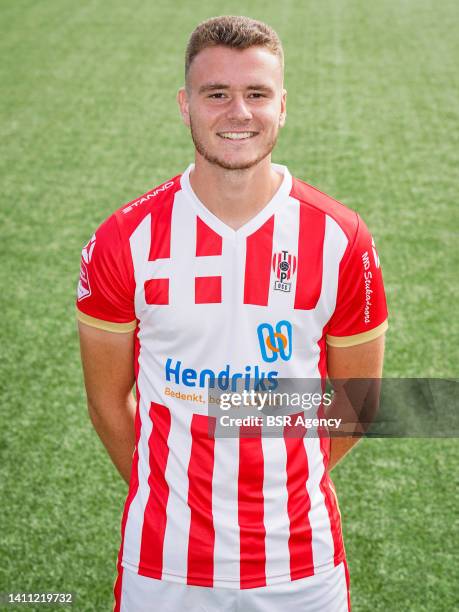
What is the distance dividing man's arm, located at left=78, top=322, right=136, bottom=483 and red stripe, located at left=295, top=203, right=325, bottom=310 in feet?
1.33

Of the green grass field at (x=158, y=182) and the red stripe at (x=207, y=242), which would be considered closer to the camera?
the red stripe at (x=207, y=242)

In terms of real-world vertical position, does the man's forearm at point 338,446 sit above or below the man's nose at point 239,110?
below

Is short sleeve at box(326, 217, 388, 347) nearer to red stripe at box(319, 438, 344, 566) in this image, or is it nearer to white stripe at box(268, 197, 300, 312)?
white stripe at box(268, 197, 300, 312)

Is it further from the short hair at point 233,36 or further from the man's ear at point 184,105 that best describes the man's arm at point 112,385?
the short hair at point 233,36

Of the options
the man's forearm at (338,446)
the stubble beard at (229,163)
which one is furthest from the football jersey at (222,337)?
the man's forearm at (338,446)

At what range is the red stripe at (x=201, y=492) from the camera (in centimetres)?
164

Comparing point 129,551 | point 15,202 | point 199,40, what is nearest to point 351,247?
point 199,40

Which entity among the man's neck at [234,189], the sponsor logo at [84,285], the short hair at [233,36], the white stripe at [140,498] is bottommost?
the white stripe at [140,498]

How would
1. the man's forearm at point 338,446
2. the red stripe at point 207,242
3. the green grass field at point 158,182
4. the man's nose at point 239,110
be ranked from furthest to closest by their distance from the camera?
the green grass field at point 158,182
the man's forearm at point 338,446
the red stripe at point 207,242
the man's nose at point 239,110

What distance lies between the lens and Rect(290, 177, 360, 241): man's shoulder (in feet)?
5.50

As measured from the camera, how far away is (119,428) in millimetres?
1889

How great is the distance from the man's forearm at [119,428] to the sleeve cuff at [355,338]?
20.8 inches

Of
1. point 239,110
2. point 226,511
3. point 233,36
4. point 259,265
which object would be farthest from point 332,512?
point 233,36

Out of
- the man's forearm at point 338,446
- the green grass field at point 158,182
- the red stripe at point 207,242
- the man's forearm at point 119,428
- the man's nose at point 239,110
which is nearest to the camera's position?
the man's nose at point 239,110
